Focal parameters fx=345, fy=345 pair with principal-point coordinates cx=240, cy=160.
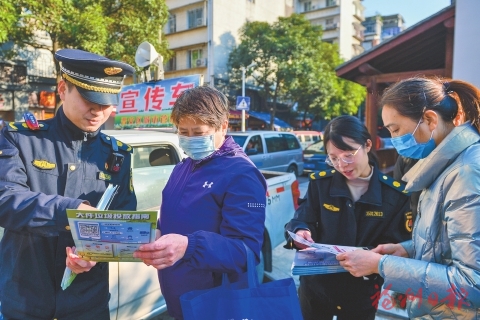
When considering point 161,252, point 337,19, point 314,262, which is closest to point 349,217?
point 314,262

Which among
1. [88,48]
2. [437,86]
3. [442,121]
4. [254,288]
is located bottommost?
[254,288]

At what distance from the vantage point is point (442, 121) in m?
1.32

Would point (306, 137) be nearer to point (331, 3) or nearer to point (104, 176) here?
point (104, 176)

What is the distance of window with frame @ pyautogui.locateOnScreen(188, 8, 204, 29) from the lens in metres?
21.9

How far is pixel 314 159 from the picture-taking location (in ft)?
40.4

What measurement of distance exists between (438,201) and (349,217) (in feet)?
2.09

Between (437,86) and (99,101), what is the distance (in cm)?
138

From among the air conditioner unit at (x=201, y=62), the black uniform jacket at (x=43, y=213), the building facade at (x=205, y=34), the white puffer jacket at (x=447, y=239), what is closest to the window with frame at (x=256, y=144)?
the black uniform jacket at (x=43, y=213)

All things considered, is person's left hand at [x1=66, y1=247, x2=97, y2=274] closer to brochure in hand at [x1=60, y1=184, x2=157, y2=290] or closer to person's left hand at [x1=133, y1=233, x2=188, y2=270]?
brochure in hand at [x1=60, y1=184, x2=157, y2=290]

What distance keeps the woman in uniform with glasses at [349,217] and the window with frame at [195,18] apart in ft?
71.3

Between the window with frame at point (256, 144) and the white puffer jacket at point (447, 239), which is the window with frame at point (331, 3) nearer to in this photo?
the window with frame at point (256, 144)

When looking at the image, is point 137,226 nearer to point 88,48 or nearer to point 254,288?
point 254,288

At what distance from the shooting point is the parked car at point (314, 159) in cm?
1199

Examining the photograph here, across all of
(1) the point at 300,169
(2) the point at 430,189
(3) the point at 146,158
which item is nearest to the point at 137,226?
(2) the point at 430,189
